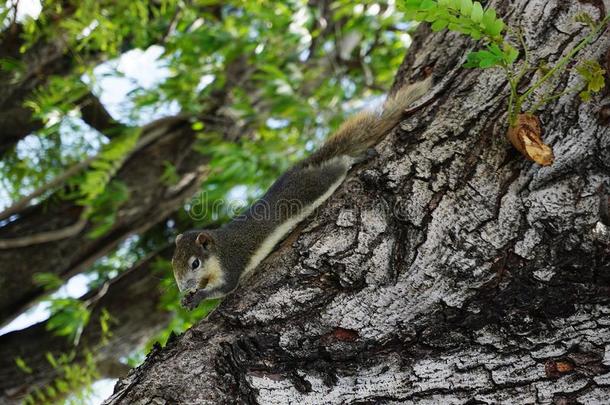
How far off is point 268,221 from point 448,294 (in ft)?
3.68

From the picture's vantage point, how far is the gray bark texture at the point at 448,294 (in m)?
1.46

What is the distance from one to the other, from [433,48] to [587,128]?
0.68 meters

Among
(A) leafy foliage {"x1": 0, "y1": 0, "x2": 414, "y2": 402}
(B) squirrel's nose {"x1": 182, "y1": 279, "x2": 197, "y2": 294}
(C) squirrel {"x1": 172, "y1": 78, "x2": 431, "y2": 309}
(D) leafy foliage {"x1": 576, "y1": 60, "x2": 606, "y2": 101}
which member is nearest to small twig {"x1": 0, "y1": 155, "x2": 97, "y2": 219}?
(A) leafy foliage {"x1": 0, "y1": 0, "x2": 414, "y2": 402}

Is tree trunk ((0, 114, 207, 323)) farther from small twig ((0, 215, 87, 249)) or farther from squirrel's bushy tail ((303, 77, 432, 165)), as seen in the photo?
squirrel's bushy tail ((303, 77, 432, 165))

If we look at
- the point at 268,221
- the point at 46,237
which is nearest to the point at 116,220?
the point at 46,237

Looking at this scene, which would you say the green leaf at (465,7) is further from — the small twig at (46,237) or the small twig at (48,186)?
the small twig at (46,237)

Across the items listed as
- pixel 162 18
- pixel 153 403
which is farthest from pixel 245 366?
pixel 162 18

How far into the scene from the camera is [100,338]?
3.54 m

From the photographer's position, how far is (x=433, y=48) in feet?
6.76

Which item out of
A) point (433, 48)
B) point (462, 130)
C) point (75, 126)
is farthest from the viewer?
point (75, 126)

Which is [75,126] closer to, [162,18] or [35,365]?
[162,18]

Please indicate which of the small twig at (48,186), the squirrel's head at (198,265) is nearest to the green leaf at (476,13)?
the squirrel's head at (198,265)

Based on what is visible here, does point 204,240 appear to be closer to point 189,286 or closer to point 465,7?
point 189,286

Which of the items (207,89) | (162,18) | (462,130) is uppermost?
(162,18)
